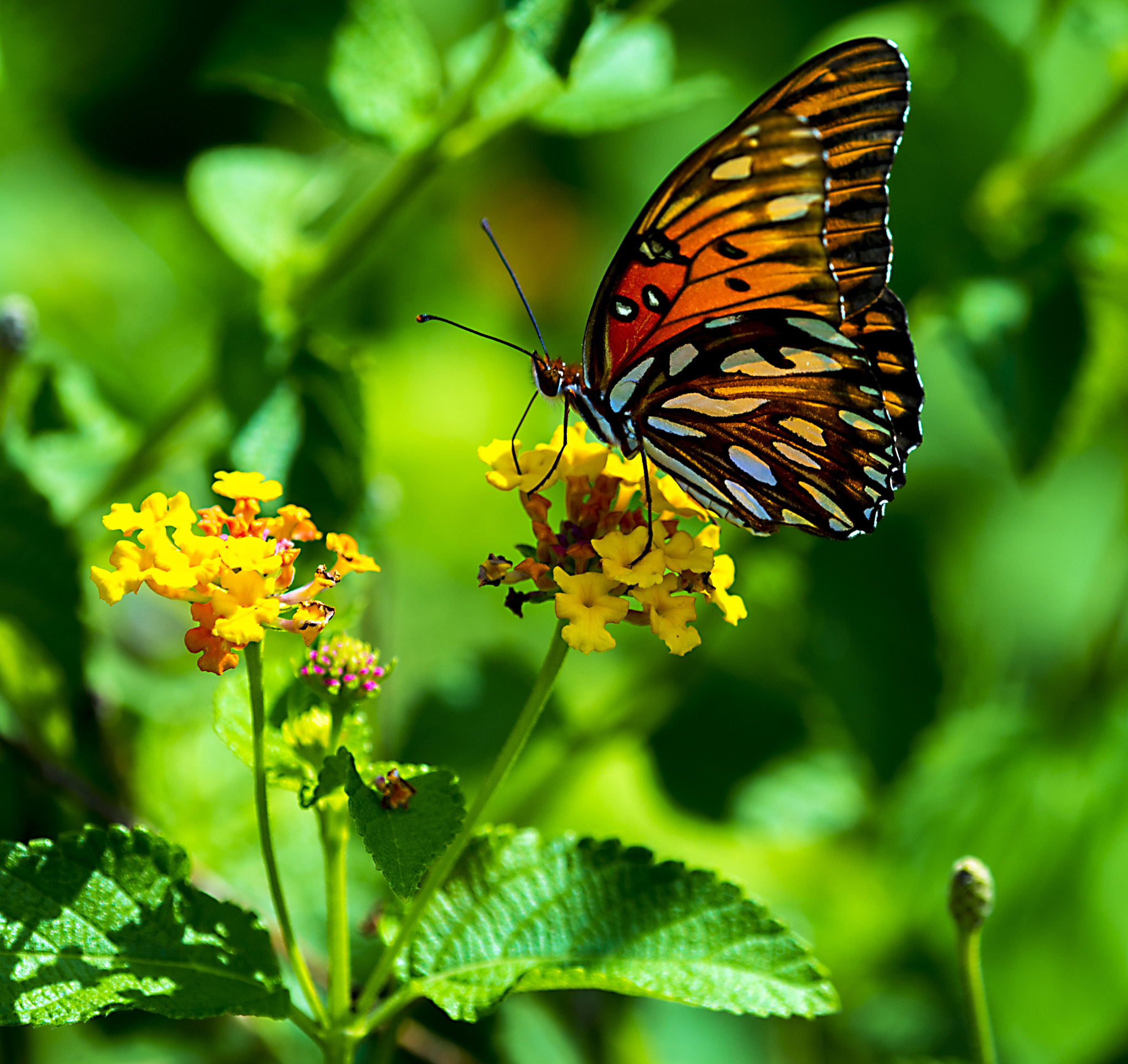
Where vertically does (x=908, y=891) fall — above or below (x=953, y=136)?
below

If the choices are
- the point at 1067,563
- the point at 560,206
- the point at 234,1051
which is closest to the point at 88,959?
the point at 234,1051

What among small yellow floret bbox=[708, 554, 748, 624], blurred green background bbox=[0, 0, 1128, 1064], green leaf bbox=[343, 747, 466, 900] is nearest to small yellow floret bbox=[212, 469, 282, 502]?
blurred green background bbox=[0, 0, 1128, 1064]

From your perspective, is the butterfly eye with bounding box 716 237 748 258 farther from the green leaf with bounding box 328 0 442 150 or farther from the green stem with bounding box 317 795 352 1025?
the green stem with bounding box 317 795 352 1025

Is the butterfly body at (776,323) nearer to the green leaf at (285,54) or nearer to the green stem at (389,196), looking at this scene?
the green stem at (389,196)

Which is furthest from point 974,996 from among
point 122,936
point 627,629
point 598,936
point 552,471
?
point 627,629

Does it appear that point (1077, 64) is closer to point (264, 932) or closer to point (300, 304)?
point (300, 304)

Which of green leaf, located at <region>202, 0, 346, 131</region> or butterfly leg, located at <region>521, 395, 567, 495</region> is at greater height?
green leaf, located at <region>202, 0, 346, 131</region>

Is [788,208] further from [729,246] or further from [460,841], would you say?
[460,841]
